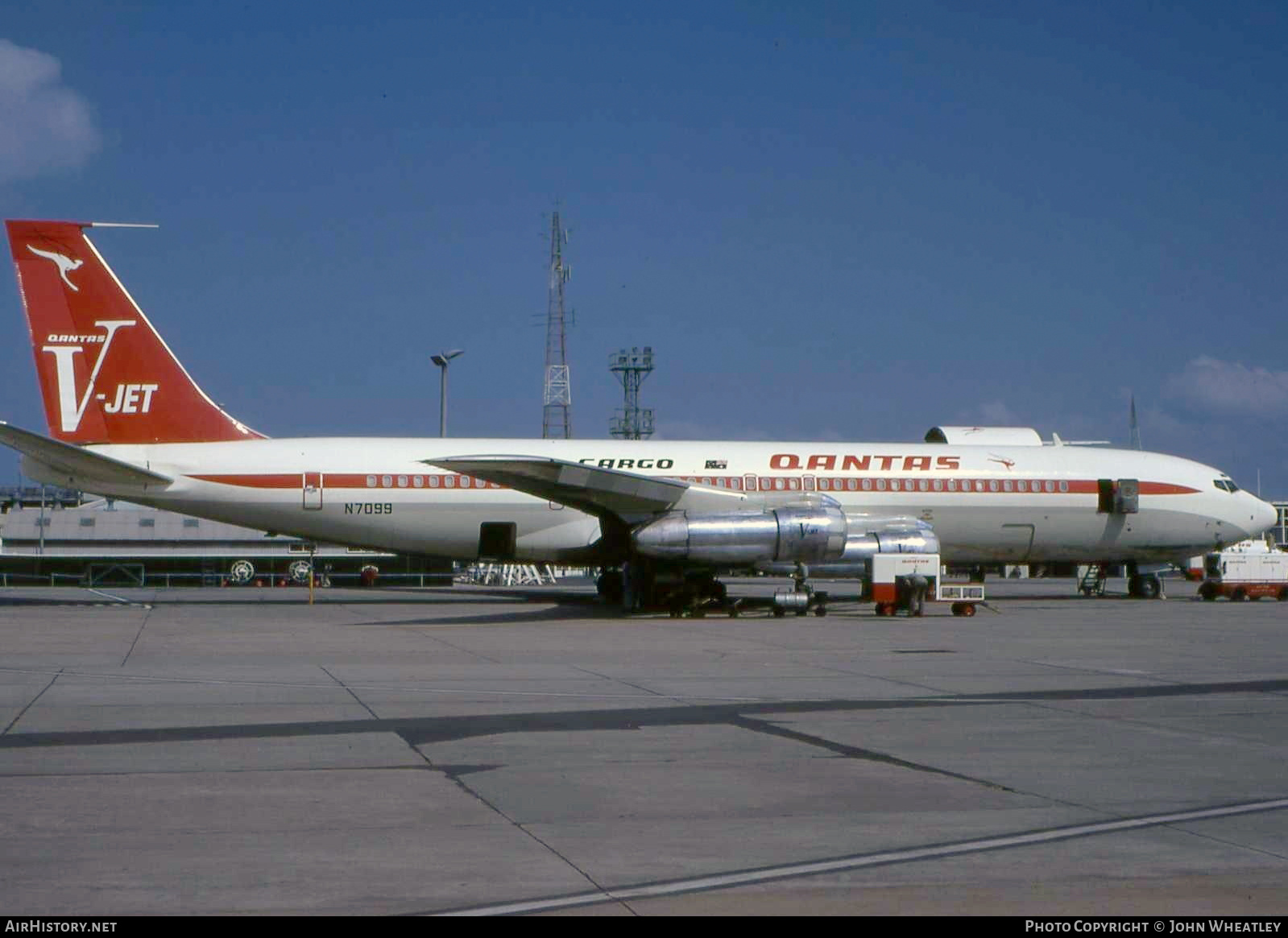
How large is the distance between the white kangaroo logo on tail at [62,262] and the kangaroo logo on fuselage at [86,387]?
1.06 m

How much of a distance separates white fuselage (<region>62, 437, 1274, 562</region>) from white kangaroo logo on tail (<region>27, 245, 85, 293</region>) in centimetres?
364

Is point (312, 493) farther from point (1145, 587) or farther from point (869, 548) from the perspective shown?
point (1145, 587)

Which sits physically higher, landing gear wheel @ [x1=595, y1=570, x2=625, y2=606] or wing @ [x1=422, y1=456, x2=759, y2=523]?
wing @ [x1=422, y1=456, x2=759, y2=523]

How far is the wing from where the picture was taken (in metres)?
25.8

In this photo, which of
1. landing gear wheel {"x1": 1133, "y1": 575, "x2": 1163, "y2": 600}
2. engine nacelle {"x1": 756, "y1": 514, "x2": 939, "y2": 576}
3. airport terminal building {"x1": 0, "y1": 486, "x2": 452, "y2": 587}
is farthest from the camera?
airport terminal building {"x1": 0, "y1": 486, "x2": 452, "y2": 587}

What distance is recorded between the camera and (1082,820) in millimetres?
7500

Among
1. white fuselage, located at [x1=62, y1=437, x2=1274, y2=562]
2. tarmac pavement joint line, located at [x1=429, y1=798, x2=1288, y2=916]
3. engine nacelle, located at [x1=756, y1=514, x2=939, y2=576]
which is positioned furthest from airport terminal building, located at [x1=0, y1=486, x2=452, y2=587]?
tarmac pavement joint line, located at [x1=429, y1=798, x2=1288, y2=916]

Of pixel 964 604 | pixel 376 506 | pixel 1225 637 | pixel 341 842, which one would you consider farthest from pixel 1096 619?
pixel 341 842

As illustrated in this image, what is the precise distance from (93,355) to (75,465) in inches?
118

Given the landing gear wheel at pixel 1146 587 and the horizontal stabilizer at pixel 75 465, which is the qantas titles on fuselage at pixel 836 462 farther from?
the horizontal stabilizer at pixel 75 465

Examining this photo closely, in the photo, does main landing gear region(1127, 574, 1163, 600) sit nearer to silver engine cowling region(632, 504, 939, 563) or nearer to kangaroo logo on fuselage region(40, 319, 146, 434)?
silver engine cowling region(632, 504, 939, 563)

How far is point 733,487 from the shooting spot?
31328 mm

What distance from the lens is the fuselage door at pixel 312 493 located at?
29.6 metres

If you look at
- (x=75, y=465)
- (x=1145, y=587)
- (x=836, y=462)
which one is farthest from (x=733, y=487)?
(x=75, y=465)
